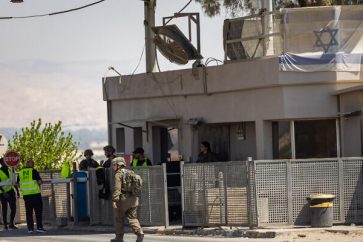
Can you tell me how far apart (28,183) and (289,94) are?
6673mm

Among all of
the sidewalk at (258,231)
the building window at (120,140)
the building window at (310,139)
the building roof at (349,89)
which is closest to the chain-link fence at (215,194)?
the sidewalk at (258,231)

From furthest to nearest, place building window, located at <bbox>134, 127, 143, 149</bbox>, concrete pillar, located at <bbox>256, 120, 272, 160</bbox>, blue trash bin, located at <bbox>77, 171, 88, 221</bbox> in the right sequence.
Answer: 1. building window, located at <bbox>134, 127, 143, 149</bbox>
2. blue trash bin, located at <bbox>77, 171, 88, 221</bbox>
3. concrete pillar, located at <bbox>256, 120, 272, 160</bbox>

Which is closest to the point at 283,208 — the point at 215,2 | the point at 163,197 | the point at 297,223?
the point at 297,223

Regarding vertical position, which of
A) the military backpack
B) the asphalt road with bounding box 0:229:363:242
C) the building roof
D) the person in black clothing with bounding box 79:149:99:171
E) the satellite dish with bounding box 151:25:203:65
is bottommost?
the asphalt road with bounding box 0:229:363:242

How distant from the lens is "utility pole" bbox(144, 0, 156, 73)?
3159 cm

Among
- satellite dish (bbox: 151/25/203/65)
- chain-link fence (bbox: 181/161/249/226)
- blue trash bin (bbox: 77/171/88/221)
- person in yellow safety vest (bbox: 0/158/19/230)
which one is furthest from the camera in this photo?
satellite dish (bbox: 151/25/203/65)

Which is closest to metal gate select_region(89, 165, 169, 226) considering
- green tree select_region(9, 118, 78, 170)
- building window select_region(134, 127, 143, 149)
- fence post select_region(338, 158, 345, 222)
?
fence post select_region(338, 158, 345, 222)

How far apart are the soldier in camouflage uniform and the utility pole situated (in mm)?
11129

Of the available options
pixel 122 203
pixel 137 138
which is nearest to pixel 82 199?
pixel 137 138

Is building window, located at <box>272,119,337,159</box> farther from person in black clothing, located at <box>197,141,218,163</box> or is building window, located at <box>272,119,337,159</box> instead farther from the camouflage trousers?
the camouflage trousers

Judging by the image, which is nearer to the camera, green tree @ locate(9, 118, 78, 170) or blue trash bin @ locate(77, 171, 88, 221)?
blue trash bin @ locate(77, 171, 88, 221)

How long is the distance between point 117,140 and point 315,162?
38.5 ft

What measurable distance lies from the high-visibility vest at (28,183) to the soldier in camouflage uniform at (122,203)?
5.13m

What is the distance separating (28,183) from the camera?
997 inches
